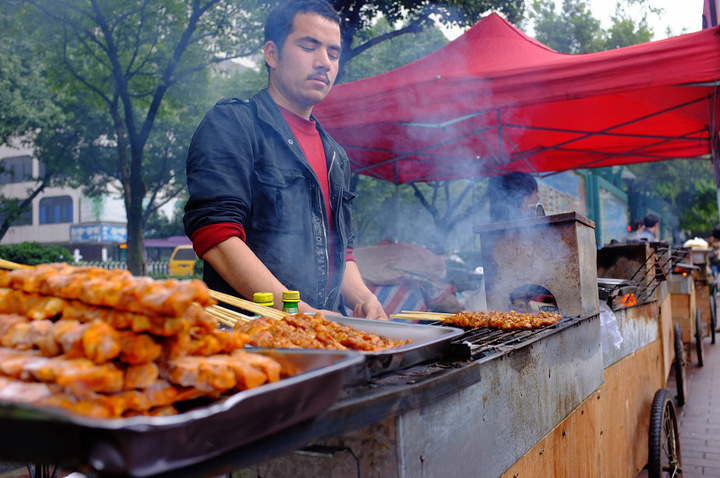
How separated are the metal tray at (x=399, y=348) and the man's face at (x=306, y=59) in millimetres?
1283

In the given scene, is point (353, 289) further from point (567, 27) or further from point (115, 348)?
point (567, 27)

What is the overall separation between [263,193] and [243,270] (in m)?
0.47

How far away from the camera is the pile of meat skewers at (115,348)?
898mm

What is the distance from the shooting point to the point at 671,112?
6840 millimetres

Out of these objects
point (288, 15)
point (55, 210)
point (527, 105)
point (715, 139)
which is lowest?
point (288, 15)

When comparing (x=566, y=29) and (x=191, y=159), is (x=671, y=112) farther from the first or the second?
(x=566, y=29)

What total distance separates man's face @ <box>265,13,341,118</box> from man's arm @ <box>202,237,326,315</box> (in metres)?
0.87

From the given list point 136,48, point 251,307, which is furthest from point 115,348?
point 136,48

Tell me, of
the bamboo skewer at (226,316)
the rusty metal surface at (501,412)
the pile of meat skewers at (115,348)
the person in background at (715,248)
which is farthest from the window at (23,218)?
the person in background at (715,248)

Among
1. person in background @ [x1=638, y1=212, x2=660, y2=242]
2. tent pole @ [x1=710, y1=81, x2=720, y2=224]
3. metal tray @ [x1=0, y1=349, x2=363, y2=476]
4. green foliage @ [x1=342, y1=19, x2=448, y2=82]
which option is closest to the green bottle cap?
metal tray @ [x1=0, y1=349, x2=363, y2=476]

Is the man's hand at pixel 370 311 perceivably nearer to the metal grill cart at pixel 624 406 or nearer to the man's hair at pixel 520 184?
the metal grill cart at pixel 624 406

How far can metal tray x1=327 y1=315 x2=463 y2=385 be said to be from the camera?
131cm

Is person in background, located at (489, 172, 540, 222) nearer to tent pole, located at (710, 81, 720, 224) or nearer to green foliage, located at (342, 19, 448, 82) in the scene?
tent pole, located at (710, 81, 720, 224)

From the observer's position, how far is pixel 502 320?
2.75 metres
